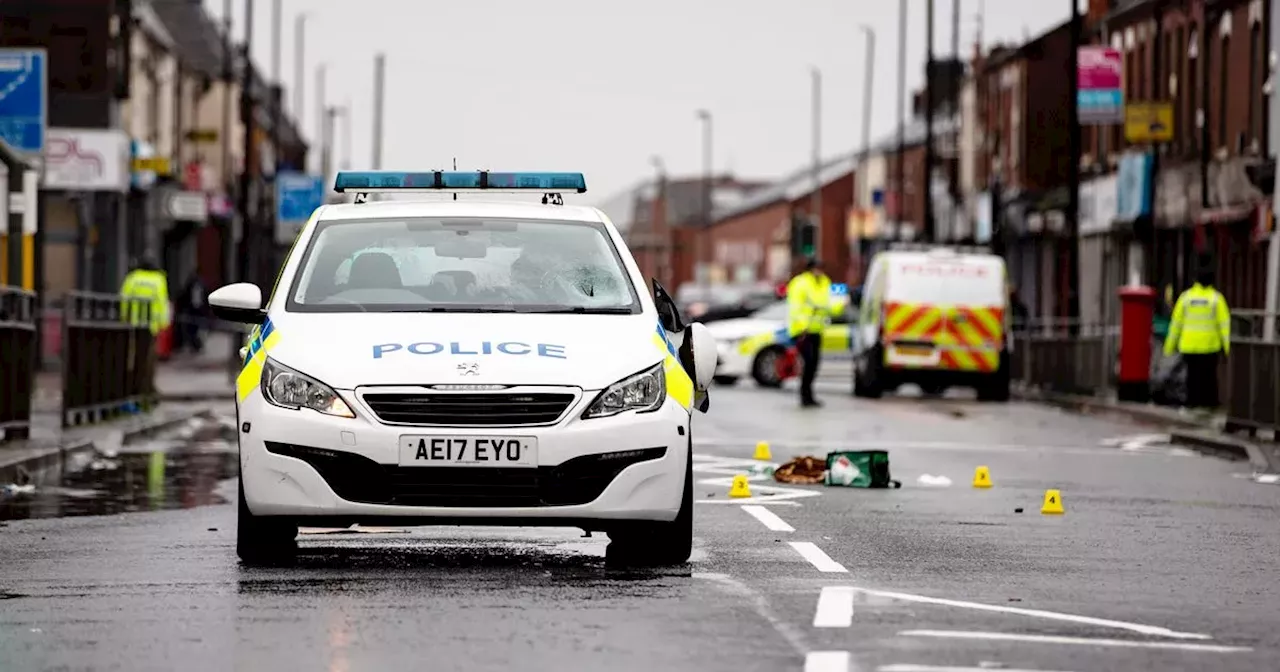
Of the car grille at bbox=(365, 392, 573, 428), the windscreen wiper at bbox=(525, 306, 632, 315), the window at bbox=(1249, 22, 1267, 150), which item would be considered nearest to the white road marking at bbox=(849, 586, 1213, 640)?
the car grille at bbox=(365, 392, 573, 428)

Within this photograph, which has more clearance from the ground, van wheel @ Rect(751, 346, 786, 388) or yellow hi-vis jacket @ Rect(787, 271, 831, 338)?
yellow hi-vis jacket @ Rect(787, 271, 831, 338)

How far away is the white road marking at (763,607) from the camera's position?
28.6 feet

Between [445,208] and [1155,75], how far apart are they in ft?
125

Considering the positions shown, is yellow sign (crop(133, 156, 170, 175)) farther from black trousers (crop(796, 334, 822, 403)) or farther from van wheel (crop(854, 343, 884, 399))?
black trousers (crop(796, 334, 822, 403))

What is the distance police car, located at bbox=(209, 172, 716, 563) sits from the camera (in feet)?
35.4

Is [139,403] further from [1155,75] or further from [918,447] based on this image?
[1155,75]

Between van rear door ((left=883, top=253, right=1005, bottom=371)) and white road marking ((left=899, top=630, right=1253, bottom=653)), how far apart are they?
2778 centimetres

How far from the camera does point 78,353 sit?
2481 centimetres

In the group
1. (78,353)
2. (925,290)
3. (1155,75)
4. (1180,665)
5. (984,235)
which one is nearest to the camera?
(1180,665)

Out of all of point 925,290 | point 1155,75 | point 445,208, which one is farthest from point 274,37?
point 445,208

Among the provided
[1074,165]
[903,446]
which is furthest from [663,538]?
[1074,165]

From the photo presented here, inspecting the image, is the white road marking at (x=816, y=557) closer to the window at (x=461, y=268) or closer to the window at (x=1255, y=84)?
the window at (x=461, y=268)

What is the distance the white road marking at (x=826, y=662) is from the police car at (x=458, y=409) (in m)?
2.66

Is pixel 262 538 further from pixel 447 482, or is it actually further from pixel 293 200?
pixel 293 200
